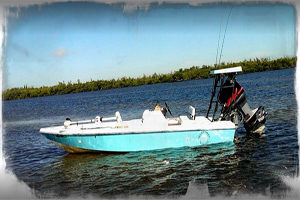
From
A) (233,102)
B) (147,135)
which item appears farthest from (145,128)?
(233,102)

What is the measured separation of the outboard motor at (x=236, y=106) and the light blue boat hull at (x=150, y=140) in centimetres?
117

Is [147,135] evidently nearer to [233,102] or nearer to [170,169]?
[170,169]

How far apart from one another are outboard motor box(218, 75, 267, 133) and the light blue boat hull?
1168 millimetres

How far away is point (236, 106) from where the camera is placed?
1342cm

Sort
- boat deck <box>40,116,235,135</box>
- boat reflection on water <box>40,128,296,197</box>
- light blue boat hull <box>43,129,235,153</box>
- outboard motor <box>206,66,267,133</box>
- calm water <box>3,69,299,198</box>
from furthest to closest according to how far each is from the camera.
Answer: outboard motor <box>206,66,267,133</box>
light blue boat hull <box>43,129,235,153</box>
boat deck <box>40,116,235,135</box>
calm water <box>3,69,299,198</box>
boat reflection on water <box>40,128,296,197</box>

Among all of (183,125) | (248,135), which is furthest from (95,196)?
(248,135)

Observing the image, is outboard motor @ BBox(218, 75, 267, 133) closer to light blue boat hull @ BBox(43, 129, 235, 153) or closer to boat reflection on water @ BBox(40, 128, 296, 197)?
boat reflection on water @ BBox(40, 128, 296, 197)

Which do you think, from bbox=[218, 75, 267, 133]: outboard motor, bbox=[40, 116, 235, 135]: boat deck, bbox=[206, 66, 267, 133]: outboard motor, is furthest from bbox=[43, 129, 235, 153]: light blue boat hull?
bbox=[218, 75, 267, 133]: outboard motor

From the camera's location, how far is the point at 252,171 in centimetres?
996

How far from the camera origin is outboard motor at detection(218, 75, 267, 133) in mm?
13258

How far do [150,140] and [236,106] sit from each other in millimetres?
4213

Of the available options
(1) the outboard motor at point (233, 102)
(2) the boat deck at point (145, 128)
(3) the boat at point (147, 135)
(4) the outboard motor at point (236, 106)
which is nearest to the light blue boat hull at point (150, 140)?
(3) the boat at point (147, 135)

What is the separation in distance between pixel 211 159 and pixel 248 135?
4017 mm

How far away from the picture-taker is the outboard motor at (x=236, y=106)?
1326cm
